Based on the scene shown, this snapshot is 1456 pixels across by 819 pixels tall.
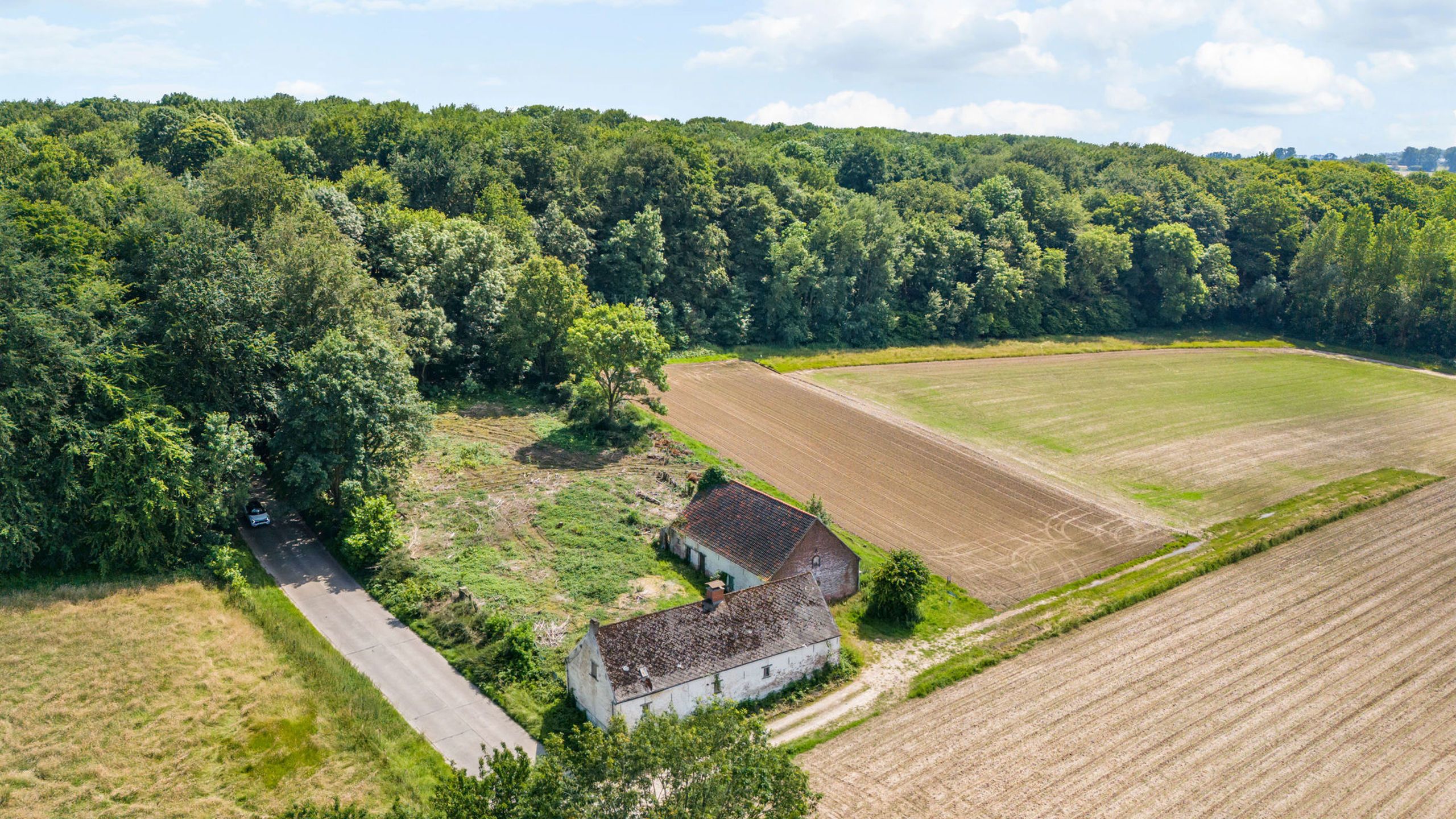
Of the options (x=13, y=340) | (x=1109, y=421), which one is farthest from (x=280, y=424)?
(x=1109, y=421)

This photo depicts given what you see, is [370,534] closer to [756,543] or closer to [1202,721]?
[756,543]

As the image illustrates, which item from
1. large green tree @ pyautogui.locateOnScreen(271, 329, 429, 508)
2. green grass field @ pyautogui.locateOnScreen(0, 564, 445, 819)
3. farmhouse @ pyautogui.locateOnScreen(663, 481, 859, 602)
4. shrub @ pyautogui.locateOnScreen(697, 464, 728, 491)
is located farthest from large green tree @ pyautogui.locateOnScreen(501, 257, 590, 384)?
green grass field @ pyautogui.locateOnScreen(0, 564, 445, 819)

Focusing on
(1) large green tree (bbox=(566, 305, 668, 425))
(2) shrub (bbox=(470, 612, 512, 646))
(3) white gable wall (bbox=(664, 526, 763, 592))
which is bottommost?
(2) shrub (bbox=(470, 612, 512, 646))

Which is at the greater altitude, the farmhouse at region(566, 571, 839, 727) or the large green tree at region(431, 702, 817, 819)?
the large green tree at region(431, 702, 817, 819)

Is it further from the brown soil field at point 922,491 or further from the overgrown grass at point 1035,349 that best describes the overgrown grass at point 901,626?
the overgrown grass at point 1035,349

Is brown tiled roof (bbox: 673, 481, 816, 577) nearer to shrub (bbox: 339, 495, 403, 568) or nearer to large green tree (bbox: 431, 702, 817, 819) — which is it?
shrub (bbox: 339, 495, 403, 568)

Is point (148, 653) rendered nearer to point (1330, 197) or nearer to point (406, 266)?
point (406, 266)

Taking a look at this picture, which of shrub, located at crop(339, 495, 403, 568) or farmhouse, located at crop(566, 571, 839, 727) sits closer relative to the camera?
farmhouse, located at crop(566, 571, 839, 727)
